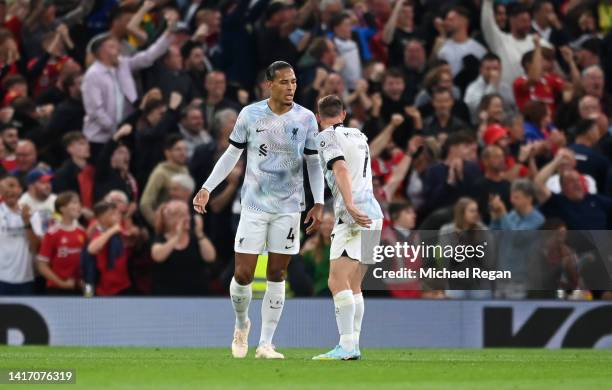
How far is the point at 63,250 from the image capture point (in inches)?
768

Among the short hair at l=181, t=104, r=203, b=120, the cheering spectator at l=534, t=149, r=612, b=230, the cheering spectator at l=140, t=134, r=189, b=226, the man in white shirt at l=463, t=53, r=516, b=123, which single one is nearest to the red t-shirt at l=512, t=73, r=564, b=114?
the man in white shirt at l=463, t=53, r=516, b=123

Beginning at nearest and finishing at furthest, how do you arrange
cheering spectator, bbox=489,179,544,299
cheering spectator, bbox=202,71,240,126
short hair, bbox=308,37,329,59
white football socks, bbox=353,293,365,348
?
white football socks, bbox=353,293,365,348 < cheering spectator, bbox=489,179,544,299 < cheering spectator, bbox=202,71,240,126 < short hair, bbox=308,37,329,59

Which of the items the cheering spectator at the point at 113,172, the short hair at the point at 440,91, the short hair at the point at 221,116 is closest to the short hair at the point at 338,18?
the short hair at the point at 440,91

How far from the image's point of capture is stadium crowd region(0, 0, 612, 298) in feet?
64.1

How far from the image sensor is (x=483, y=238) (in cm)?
1889

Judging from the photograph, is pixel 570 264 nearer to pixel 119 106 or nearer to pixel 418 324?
pixel 418 324

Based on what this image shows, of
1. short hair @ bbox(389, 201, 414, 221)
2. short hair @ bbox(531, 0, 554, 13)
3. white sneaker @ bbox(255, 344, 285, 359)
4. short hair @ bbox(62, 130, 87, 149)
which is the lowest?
white sneaker @ bbox(255, 344, 285, 359)

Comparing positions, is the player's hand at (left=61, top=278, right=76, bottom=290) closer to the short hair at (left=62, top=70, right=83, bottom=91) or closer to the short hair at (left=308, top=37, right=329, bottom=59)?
the short hair at (left=62, top=70, right=83, bottom=91)

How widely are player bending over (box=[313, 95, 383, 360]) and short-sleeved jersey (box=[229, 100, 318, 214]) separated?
25 cm

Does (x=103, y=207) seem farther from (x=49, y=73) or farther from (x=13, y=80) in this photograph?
(x=49, y=73)

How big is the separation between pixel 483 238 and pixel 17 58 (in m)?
8.15

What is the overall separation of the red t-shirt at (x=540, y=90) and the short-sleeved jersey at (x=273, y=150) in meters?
8.95

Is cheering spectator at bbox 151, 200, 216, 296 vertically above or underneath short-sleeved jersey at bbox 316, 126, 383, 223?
underneath

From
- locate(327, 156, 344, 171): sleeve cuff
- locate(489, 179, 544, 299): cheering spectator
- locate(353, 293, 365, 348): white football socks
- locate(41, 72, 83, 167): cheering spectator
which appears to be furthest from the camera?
locate(41, 72, 83, 167): cheering spectator
